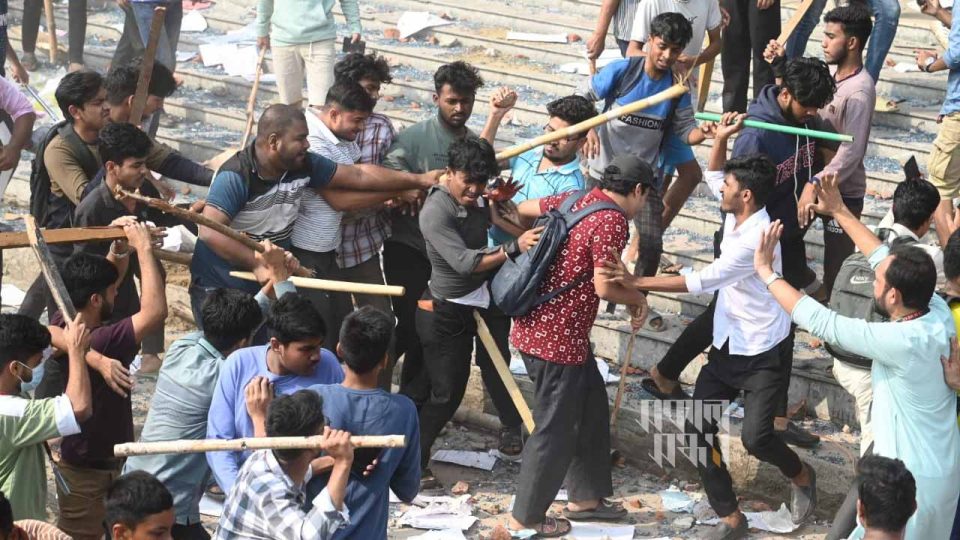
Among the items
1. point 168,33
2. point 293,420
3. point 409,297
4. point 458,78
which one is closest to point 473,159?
point 458,78

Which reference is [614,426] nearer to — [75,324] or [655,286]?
[655,286]

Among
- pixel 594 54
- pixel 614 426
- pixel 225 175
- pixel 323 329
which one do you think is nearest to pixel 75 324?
pixel 323 329

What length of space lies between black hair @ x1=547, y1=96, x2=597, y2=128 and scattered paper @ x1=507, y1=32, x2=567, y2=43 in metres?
5.21

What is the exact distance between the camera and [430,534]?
24.5 ft

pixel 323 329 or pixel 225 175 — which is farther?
pixel 225 175

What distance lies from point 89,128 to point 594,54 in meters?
Result: 3.24

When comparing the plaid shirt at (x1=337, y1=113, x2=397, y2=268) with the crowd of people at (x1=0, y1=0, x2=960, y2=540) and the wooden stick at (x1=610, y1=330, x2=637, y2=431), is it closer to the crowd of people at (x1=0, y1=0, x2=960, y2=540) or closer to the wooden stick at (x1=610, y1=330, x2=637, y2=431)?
the crowd of people at (x1=0, y1=0, x2=960, y2=540)

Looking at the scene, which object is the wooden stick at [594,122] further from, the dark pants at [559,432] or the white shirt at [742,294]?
the dark pants at [559,432]

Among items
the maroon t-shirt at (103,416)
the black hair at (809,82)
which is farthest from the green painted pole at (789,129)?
the maroon t-shirt at (103,416)

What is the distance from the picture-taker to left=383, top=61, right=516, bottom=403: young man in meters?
7.68

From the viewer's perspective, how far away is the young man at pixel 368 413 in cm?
540

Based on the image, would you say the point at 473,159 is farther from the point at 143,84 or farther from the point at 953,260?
the point at 953,260

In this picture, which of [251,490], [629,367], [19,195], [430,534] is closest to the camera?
[251,490]

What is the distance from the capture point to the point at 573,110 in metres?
7.68
